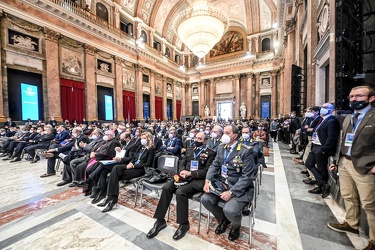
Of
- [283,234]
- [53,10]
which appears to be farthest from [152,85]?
[283,234]

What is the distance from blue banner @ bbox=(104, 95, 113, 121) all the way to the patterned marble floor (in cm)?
1086

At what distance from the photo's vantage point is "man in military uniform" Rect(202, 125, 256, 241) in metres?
1.91

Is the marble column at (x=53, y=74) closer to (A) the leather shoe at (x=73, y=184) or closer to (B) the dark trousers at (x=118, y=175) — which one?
(A) the leather shoe at (x=73, y=184)

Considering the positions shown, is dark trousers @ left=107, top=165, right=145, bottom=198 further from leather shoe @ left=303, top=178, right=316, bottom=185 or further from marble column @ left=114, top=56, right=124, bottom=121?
marble column @ left=114, top=56, right=124, bottom=121

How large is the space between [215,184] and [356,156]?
1.56m

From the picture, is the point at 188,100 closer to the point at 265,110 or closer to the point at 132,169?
the point at 265,110

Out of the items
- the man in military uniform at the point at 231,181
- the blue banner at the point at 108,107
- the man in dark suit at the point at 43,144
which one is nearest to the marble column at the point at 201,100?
the blue banner at the point at 108,107

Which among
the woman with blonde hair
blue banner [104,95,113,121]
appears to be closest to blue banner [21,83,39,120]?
blue banner [104,95,113,121]

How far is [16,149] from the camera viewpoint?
614 centimetres

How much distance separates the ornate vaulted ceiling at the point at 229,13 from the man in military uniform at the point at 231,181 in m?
18.7

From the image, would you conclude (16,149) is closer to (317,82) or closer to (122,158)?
(122,158)

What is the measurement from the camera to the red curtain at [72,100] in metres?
10.9

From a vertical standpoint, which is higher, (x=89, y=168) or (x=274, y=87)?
(x=274, y=87)

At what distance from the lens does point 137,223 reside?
2.36 metres
